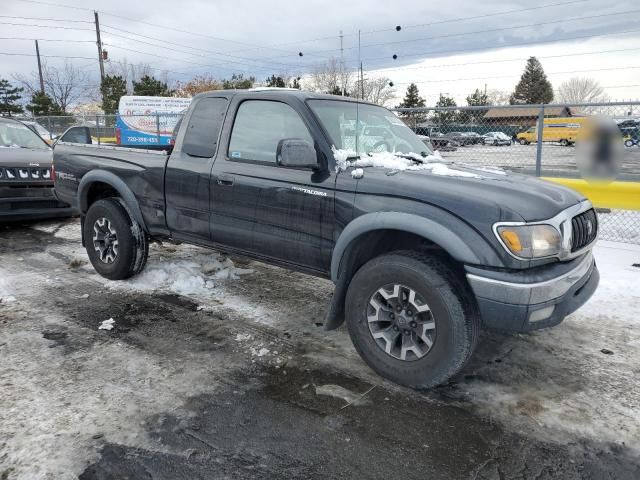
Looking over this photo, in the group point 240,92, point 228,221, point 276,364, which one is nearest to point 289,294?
point 228,221

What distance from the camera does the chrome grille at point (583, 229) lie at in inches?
124

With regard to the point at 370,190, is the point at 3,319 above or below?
below

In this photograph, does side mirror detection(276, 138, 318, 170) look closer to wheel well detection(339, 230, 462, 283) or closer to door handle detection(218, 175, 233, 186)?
wheel well detection(339, 230, 462, 283)

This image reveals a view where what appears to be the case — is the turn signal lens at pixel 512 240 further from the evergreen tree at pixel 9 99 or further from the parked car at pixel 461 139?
the evergreen tree at pixel 9 99

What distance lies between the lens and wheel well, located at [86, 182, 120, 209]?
17.9ft

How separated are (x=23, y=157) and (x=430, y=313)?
23.0ft

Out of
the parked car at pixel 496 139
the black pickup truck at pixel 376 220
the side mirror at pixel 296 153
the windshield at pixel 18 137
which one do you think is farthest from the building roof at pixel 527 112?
the windshield at pixel 18 137

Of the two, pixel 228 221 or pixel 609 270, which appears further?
pixel 609 270

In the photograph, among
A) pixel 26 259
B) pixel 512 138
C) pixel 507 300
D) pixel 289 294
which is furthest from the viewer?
pixel 512 138

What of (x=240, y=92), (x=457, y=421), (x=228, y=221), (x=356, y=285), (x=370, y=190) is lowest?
(x=457, y=421)

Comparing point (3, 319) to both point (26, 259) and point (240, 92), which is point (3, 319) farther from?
point (240, 92)

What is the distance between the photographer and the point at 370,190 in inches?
132

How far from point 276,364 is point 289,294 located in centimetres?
155

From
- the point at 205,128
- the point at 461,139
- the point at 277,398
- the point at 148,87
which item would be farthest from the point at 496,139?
the point at 148,87
